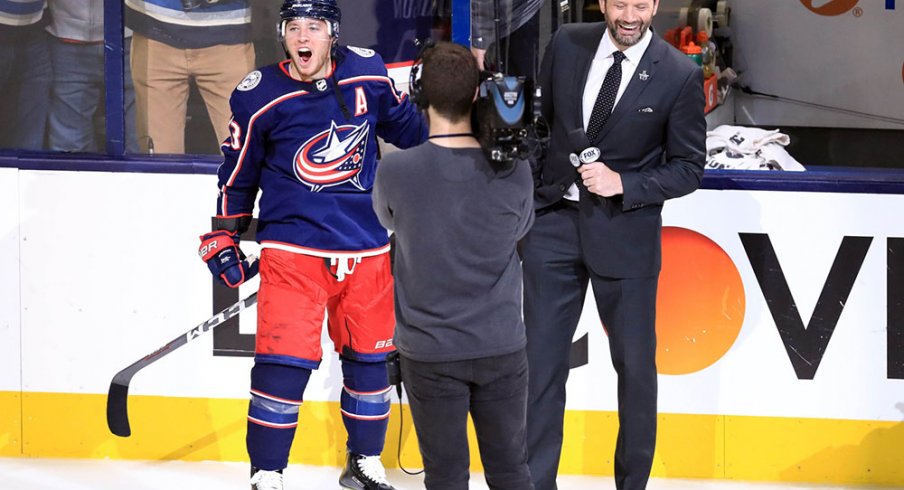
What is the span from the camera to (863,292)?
4.12m

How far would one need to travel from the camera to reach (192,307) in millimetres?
4328

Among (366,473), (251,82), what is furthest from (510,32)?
(366,473)

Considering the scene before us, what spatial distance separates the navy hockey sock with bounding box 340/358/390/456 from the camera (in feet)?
12.7

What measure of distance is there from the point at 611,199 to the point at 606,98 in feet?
0.84

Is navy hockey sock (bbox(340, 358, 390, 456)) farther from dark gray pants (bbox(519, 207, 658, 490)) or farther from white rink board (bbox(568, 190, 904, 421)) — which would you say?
white rink board (bbox(568, 190, 904, 421))

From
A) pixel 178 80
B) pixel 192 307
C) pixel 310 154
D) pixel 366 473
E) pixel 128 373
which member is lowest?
pixel 366 473

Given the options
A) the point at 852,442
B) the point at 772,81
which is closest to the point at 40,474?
the point at 852,442

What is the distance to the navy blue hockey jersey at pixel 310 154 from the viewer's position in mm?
3617

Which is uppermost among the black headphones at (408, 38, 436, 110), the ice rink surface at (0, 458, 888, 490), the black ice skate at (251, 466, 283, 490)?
the black headphones at (408, 38, 436, 110)

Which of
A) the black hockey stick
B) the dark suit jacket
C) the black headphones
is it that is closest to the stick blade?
the black hockey stick

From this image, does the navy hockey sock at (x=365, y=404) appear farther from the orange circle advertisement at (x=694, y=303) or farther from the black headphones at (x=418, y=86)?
the black headphones at (x=418, y=86)

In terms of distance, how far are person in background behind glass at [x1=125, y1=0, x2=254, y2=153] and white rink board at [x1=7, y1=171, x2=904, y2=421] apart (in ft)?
1.00

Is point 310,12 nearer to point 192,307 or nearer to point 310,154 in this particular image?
point 310,154

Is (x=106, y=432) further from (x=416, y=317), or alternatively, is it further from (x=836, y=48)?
(x=836, y=48)
